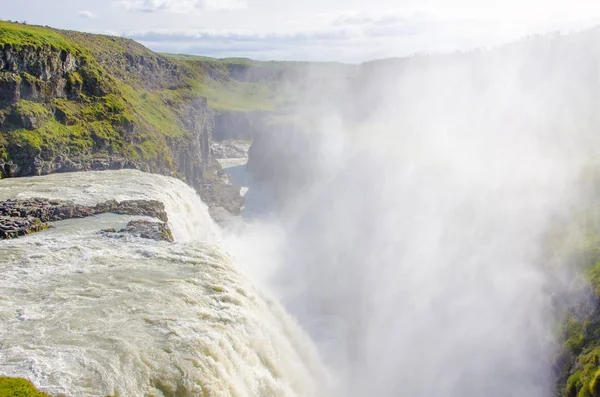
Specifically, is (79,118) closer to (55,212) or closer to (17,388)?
(55,212)

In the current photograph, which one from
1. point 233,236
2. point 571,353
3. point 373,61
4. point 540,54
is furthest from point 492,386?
point 373,61

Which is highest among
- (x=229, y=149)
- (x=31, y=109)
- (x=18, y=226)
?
(x=31, y=109)

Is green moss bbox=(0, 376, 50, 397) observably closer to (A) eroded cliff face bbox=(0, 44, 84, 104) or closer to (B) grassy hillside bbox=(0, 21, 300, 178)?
(B) grassy hillside bbox=(0, 21, 300, 178)

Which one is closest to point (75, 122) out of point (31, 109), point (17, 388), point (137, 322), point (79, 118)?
point (79, 118)

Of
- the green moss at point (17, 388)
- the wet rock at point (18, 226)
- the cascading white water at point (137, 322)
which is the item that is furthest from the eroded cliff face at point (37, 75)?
the green moss at point (17, 388)

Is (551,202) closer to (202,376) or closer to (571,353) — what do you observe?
(571,353)

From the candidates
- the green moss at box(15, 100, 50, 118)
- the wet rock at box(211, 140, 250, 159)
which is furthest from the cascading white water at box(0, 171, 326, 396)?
the wet rock at box(211, 140, 250, 159)
